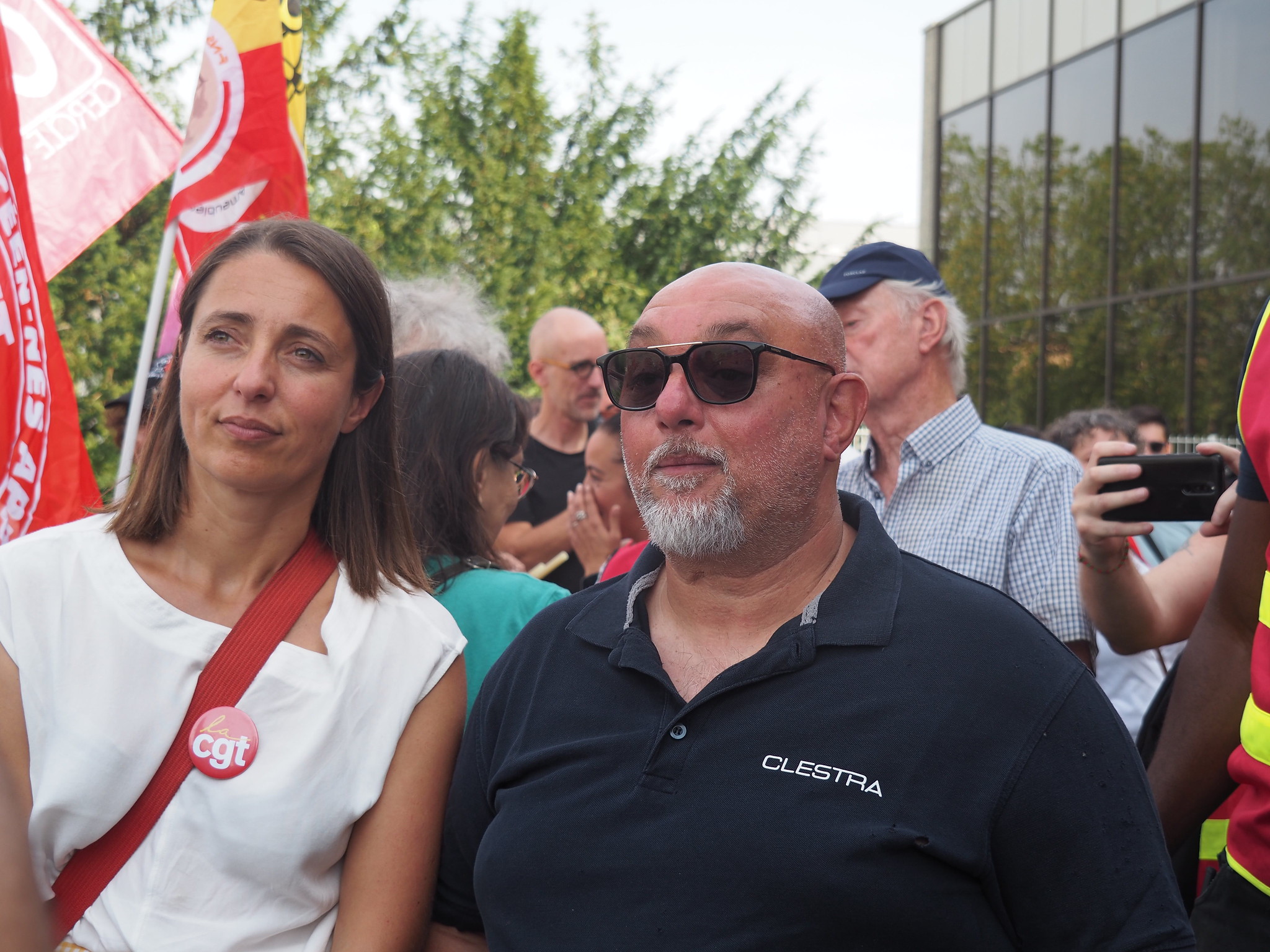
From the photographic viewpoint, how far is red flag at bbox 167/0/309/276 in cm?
398

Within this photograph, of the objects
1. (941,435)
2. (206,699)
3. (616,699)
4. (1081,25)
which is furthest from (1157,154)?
(206,699)

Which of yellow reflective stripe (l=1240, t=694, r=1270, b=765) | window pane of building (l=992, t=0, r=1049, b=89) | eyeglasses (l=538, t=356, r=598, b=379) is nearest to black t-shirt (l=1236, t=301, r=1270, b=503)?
yellow reflective stripe (l=1240, t=694, r=1270, b=765)

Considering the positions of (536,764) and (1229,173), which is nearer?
(536,764)

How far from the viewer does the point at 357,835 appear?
208cm

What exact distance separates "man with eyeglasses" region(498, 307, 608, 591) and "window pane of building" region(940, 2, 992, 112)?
43.8 feet

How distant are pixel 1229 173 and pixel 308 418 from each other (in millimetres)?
13099

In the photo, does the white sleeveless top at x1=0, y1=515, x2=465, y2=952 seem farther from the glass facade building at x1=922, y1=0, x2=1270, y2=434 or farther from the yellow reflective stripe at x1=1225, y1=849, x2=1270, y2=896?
the glass facade building at x1=922, y1=0, x2=1270, y2=434

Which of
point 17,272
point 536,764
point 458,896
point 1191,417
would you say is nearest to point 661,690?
point 536,764

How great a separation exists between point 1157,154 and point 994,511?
12497mm

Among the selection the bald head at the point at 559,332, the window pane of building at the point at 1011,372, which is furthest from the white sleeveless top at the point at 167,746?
the window pane of building at the point at 1011,372

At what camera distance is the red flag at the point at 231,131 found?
13.1 feet

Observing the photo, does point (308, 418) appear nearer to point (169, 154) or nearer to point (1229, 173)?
point (169, 154)

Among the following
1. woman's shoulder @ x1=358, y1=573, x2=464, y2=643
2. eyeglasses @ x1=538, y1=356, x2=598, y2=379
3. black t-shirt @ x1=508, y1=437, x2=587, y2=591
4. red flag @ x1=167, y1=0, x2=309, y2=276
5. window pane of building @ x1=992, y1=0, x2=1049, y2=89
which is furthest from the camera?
window pane of building @ x1=992, y1=0, x2=1049, y2=89

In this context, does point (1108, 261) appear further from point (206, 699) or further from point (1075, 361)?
point (206, 699)
